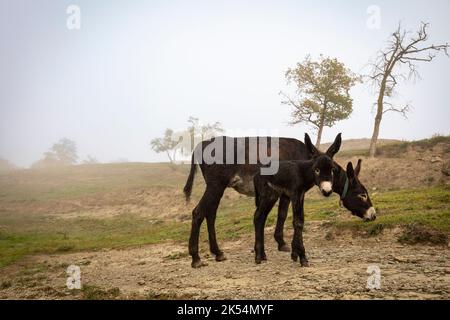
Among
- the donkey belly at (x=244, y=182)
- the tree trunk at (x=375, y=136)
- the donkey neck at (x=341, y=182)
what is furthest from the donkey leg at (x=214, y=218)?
the tree trunk at (x=375, y=136)

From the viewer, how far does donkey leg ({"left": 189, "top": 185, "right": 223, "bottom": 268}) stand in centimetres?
873

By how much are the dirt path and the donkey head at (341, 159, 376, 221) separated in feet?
2.93

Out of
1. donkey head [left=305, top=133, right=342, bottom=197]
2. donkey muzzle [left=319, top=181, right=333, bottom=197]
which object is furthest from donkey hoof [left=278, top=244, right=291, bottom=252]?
donkey muzzle [left=319, top=181, right=333, bottom=197]

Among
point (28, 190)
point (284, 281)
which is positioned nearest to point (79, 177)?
point (28, 190)

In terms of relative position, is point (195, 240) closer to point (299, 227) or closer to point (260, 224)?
point (260, 224)

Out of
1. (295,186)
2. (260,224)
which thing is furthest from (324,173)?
(260,224)

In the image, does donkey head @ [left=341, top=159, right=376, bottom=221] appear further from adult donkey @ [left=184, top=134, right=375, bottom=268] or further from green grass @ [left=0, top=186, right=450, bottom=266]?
green grass @ [left=0, top=186, right=450, bottom=266]

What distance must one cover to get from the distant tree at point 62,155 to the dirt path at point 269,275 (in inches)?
5500

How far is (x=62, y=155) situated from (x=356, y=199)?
151855 millimetres

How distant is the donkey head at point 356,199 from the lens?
28.9ft

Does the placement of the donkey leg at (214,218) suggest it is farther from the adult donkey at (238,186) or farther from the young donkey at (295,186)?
the young donkey at (295,186)

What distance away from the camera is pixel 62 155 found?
14362cm
